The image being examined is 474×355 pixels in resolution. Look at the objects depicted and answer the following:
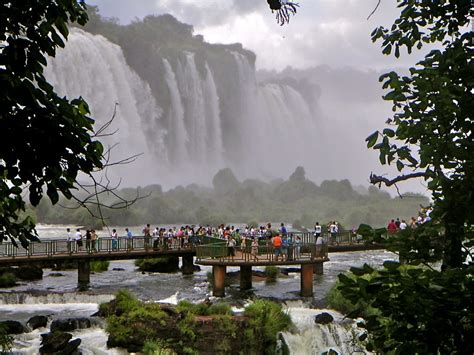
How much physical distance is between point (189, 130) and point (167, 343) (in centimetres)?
9574

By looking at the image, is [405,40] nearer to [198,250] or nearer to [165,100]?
[198,250]

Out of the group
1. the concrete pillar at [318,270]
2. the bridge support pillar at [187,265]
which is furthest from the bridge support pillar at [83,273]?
the concrete pillar at [318,270]

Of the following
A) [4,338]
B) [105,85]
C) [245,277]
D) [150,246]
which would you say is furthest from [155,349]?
[105,85]

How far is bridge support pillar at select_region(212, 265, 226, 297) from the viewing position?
71.3 ft

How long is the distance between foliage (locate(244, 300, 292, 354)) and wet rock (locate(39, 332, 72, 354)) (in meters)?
4.77

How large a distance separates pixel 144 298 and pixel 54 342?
657cm

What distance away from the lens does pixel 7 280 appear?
22.9 meters

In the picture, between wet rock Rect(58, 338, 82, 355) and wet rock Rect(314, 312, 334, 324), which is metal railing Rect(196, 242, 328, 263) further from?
wet rock Rect(58, 338, 82, 355)

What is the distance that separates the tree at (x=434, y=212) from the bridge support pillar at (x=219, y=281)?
17.9 metres

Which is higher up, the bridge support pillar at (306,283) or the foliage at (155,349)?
the bridge support pillar at (306,283)

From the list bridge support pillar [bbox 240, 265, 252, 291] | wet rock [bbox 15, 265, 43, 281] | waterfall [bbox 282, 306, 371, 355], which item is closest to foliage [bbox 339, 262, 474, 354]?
waterfall [bbox 282, 306, 371, 355]

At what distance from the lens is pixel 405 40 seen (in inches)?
185

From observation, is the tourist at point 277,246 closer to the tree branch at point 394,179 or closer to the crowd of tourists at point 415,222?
the crowd of tourists at point 415,222

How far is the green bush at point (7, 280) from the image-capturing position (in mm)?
22667
